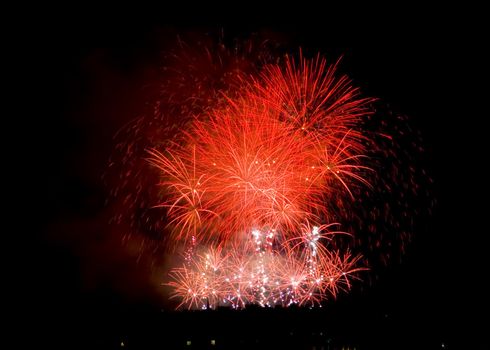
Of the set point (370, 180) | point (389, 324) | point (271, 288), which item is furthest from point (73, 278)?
point (389, 324)

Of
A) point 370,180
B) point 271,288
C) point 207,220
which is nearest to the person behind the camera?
point 370,180

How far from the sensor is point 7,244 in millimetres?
10258

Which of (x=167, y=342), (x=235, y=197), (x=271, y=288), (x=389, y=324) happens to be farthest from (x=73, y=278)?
(x=389, y=324)

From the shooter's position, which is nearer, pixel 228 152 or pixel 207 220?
pixel 228 152

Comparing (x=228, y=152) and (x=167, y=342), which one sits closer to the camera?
(x=167, y=342)

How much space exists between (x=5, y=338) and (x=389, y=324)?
500cm

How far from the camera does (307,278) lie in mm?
13289

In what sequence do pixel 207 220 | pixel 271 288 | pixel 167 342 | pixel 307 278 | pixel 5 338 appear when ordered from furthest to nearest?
pixel 271 288
pixel 307 278
pixel 207 220
pixel 167 342
pixel 5 338

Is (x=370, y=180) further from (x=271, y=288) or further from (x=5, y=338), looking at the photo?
(x=5, y=338)

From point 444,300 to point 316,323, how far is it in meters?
1.84

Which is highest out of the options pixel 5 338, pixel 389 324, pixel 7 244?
pixel 7 244

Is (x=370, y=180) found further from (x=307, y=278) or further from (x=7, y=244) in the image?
(x=7, y=244)

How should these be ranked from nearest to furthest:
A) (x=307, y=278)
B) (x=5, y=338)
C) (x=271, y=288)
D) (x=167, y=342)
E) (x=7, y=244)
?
(x=5, y=338) → (x=167, y=342) → (x=7, y=244) → (x=307, y=278) → (x=271, y=288)

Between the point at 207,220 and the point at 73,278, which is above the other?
the point at 207,220
